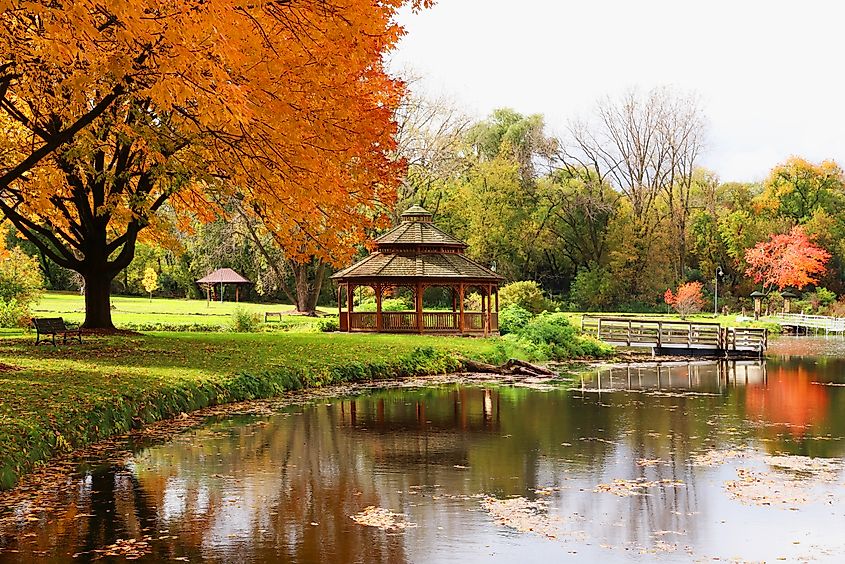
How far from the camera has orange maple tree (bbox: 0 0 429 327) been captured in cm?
1323

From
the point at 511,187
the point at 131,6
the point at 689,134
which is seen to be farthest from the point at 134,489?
the point at 689,134

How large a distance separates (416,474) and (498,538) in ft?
10.6

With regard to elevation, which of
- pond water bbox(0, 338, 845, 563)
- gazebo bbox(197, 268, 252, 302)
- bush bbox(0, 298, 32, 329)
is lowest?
pond water bbox(0, 338, 845, 563)

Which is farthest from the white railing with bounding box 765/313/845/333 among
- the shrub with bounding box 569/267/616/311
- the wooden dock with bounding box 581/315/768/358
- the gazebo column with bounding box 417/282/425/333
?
the gazebo column with bounding box 417/282/425/333

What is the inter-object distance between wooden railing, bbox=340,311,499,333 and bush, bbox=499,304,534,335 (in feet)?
2.17

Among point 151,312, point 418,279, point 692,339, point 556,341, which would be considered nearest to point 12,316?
point 418,279

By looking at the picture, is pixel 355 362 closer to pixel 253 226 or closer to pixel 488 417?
pixel 488 417

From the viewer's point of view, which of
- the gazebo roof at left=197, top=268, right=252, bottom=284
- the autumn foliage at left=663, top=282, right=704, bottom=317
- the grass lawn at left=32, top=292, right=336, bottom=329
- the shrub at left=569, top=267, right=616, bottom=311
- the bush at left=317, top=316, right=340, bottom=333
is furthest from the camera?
the shrub at left=569, top=267, right=616, bottom=311

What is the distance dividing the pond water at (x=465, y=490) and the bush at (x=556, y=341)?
46.7 ft

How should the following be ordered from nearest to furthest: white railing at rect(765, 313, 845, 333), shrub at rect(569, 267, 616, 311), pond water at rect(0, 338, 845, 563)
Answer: pond water at rect(0, 338, 845, 563) → white railing at rect(765, 313, 845, 333) → shrub at rect(569, 267, 616, 311)

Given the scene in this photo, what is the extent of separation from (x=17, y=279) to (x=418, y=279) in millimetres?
13636

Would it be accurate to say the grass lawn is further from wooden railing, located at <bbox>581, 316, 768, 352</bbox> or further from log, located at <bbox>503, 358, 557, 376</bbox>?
log, located at <bbox>503, 358, 557, 376</bbox>

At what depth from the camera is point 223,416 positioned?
55.7 ft

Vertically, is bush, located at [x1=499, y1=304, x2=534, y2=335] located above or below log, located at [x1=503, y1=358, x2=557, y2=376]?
above
